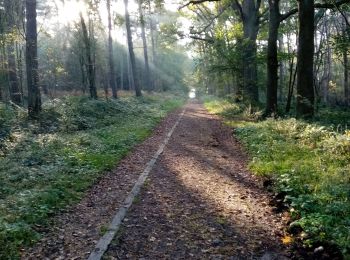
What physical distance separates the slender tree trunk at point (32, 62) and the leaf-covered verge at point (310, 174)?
926 cm

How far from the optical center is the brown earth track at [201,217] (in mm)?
5145

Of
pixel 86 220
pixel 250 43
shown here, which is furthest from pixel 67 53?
pixel 86 220

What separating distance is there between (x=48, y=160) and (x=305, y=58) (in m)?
9.94

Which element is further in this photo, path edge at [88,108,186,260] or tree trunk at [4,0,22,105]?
tree trunk at [4,0,22,105]

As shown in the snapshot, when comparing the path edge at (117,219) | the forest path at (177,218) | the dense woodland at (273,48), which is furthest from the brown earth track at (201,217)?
the dense woodland at (273,48)

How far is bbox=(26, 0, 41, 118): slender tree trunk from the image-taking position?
50.7ft

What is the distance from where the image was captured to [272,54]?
17109 millimetres

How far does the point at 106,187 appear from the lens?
8.16m

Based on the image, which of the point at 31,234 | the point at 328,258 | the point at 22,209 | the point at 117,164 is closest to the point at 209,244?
the point at 328,258

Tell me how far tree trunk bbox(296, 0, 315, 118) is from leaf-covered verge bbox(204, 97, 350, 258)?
52.5 inches

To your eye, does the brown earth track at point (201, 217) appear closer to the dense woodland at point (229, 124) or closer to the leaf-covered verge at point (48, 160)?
the dense woodland at point (229, 124)

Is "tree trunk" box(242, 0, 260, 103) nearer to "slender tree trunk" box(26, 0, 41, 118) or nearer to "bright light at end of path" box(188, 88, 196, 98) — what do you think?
"slender tree trunk" box(26, 0, 41, 118)

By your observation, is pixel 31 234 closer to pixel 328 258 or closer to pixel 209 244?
pixel 209 244

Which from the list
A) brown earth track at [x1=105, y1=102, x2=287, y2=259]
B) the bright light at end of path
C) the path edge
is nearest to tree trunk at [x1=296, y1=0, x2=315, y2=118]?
brown earth track at [x1=105, y1=102, x2=287, y2=259]
